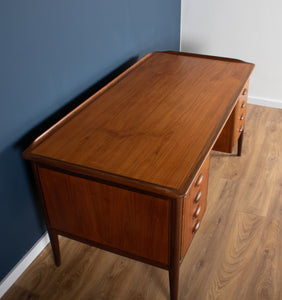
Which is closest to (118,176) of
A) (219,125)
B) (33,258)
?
(219,125)

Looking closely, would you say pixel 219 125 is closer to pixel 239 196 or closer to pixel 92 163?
pixel 92 163

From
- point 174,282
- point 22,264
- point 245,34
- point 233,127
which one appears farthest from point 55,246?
point 245,34

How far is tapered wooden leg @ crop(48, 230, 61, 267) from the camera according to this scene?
1.57 meters

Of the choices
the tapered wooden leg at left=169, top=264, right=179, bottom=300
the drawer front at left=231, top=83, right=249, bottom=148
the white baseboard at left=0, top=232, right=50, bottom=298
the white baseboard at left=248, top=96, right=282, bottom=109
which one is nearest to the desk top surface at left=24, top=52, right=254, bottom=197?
the drawer front at left=231, top=83, right=249, bottom=148

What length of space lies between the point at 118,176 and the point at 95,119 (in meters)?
0.40

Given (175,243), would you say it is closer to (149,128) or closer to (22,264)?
(149,128)

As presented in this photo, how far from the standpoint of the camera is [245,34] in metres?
2.70

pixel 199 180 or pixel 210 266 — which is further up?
pixel 199 180

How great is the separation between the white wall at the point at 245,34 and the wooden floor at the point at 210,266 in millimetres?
1042

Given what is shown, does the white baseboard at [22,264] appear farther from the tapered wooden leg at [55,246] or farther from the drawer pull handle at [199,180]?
the drawer pull handle at [199,180]

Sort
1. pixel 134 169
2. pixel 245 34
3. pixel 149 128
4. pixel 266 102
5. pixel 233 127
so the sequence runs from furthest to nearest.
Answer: pixel 266 102
pixel 245 34
pixel 233 127
pixel 149 128
pixel 134 169

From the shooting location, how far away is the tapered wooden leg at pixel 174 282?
4.52 ft

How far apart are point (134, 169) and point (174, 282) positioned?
0.52 meters

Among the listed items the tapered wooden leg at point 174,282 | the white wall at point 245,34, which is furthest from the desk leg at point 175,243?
the white wall at point 245,34
